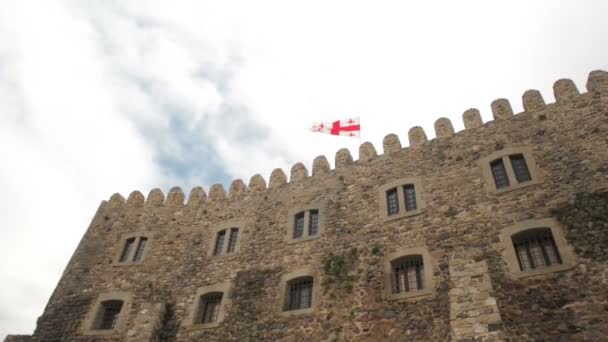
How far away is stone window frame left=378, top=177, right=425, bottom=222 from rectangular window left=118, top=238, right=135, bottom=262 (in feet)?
34.6

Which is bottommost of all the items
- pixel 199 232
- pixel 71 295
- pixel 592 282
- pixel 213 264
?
pixel 592 282

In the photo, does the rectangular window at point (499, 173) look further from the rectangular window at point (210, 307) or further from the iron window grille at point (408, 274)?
the rectangular window at point (210, 307)

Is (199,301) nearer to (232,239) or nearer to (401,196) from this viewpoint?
(232,239)

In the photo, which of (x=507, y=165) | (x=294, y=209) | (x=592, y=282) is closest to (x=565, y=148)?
(x=507, y=165)

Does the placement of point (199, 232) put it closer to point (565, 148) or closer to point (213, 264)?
point (213, 264)

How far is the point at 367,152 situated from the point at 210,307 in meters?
7.95

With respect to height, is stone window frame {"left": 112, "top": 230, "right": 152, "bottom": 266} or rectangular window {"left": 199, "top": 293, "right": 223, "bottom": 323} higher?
stone window frame {"left": 112, "top": 230, "right": 152, "bottom": 266}

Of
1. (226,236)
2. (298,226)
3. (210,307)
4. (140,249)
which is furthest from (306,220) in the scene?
(140,249)

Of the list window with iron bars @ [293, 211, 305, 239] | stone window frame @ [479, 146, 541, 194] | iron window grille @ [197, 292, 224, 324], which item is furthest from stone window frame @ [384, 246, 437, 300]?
iron window grille @ [197, 292, 224, 324]

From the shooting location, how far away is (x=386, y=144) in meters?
15.8

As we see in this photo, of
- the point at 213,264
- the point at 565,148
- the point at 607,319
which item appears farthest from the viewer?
the point at 213,264

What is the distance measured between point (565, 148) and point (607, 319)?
5071 millimetres

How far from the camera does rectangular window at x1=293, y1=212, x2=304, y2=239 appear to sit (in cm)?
1502

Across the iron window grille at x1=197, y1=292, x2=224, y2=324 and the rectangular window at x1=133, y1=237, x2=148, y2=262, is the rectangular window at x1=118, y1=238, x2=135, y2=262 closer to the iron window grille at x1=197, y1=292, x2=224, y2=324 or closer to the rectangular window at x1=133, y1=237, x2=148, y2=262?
the rectangular window at x1=133, y1=237, x2=148, y2=262
